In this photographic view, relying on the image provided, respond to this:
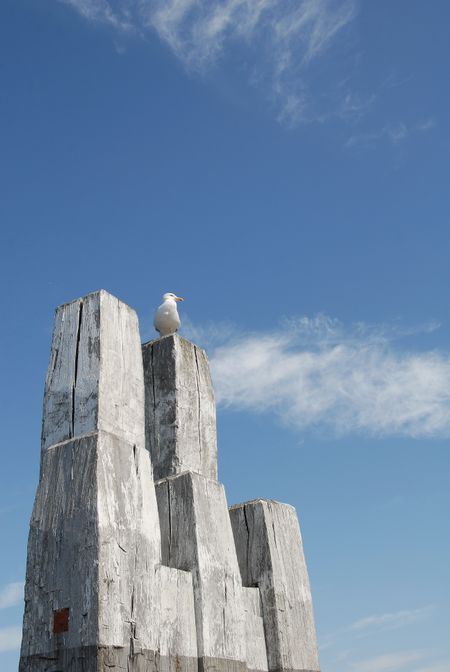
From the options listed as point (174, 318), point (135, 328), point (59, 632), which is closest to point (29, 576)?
point (59, 632)

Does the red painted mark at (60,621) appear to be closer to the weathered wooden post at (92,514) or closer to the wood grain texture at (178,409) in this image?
the weathered wooden post at (92,514)

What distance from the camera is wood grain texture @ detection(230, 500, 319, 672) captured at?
4844mm

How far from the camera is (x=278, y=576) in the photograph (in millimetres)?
4996

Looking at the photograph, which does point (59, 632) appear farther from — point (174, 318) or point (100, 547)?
point (174, 318)

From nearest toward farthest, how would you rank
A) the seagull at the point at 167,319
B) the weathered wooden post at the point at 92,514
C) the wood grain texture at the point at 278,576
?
the weathered wooden post at the point at 92,514, the wood grain texture at the point at 278,576, the seagull at the point at 167,319

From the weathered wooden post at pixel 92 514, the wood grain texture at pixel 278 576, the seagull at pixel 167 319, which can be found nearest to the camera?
the weathered wooden post at pixel 92 514

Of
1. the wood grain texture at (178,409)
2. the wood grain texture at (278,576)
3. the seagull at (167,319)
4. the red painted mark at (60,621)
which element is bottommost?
the red painted mark at (60,621)

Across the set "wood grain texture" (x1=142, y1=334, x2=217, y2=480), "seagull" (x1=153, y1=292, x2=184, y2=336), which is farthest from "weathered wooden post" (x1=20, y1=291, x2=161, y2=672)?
"seagull" (x1=153, y1=292, x2=184, y2=336)

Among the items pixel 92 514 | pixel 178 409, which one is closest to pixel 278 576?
pixel 178 409

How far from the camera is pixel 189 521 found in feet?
14.5

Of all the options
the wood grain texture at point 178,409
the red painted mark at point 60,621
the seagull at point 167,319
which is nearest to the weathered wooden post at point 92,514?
the red painted mark at point 60,621

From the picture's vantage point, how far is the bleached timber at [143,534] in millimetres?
3725

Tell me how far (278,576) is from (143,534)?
1.34m

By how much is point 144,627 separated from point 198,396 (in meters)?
1.69
